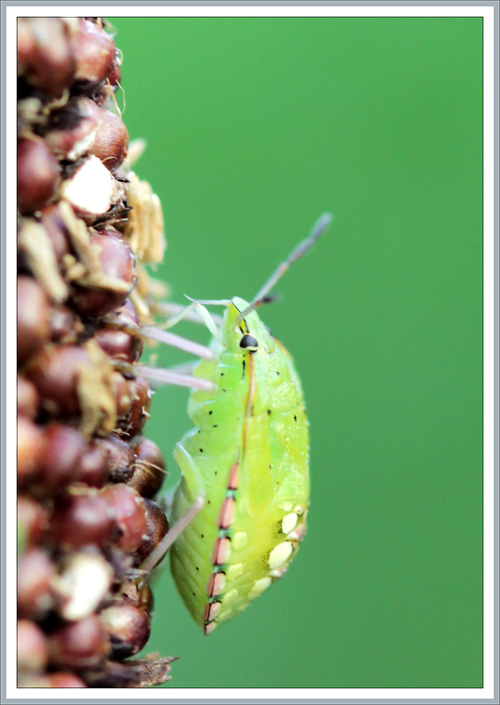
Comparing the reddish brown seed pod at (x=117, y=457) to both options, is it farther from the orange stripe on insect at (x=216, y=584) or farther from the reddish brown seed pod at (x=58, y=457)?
the orange stripe on insect at (x=216, y=584)

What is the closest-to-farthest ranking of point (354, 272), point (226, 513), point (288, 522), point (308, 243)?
point (308, 243)
point (226, 513)
point (288, 522)
point (354, 272)

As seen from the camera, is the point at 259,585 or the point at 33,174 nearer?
the point at 33,174

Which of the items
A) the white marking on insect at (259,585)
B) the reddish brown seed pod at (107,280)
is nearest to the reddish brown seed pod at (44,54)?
the reddish brown seed pod at (107,280)

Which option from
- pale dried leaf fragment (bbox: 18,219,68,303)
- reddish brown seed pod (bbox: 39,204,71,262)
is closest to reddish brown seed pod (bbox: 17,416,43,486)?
pale dried leaf fragment (bbox: 18,219,68,303)

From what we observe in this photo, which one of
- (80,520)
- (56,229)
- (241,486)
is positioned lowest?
(241,486)

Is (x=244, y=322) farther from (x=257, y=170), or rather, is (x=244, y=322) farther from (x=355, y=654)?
(x=355, y=654)

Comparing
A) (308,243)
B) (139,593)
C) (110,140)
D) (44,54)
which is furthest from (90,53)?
(139,593)

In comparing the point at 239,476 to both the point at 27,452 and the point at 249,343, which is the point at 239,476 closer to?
the point at 249,343
